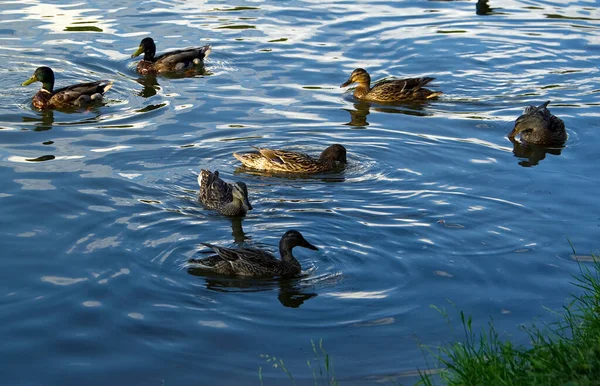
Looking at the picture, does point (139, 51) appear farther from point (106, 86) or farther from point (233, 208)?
point (233, 208)

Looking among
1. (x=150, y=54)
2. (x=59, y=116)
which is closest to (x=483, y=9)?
(x=150, y=54)

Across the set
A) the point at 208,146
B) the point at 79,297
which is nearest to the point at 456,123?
the point at 208,146

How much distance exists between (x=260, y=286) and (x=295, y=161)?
3.95 m

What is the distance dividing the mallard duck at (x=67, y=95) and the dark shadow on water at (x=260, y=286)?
280 inches

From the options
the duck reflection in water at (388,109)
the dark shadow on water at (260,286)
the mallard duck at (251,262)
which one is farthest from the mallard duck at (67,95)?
the dark shadow on water at (260,286)

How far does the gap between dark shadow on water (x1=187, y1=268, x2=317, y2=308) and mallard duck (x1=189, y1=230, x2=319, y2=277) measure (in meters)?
0.07

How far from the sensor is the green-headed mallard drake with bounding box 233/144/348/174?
13969mm

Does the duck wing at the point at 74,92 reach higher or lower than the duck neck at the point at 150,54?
lower

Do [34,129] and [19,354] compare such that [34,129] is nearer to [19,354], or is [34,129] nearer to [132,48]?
[132,48]

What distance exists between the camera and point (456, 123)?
16266mm

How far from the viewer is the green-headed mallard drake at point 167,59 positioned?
19.0 m

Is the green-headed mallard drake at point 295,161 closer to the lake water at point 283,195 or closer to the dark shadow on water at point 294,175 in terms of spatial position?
the dark shadow on water at point 294,175

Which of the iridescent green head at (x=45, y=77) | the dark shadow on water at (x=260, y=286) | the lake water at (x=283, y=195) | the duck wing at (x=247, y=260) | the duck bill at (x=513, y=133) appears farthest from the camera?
the iridescent green head at (x=45, y=77)

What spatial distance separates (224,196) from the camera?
1229cm
